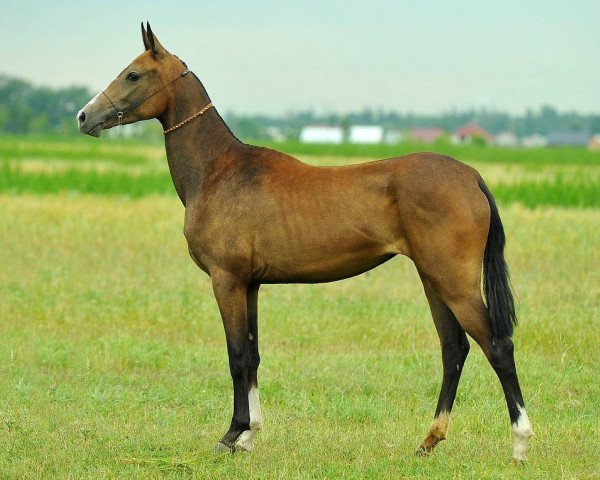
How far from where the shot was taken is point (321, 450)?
24.3ft

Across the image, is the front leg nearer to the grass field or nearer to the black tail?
the grass field

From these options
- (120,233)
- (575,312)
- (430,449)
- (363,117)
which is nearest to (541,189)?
(120,233)

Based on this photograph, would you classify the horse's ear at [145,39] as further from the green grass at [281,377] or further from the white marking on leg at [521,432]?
the white marking on leg at [521,432]

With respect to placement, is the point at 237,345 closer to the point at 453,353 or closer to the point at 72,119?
the point at 453,353

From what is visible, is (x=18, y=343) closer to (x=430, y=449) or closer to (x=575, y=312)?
(x=430, y=449)

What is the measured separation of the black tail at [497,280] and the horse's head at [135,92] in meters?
2.46

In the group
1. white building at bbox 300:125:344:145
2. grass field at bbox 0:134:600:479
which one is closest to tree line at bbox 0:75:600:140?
white building at bbox 300:125:344:145

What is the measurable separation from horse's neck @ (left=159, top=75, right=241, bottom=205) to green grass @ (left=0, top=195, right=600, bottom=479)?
1.97m

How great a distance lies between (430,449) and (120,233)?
44.2ft

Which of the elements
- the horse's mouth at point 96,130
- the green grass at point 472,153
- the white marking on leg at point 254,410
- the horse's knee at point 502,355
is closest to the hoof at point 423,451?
the horse's knee at point 502,355

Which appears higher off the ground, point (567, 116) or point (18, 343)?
point (18, 343)

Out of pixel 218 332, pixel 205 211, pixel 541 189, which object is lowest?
pixel 541 189

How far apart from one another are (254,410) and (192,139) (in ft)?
6.77

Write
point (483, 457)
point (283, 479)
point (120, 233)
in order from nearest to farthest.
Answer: point (283, 479), point (483, 457), point (120, 233)
